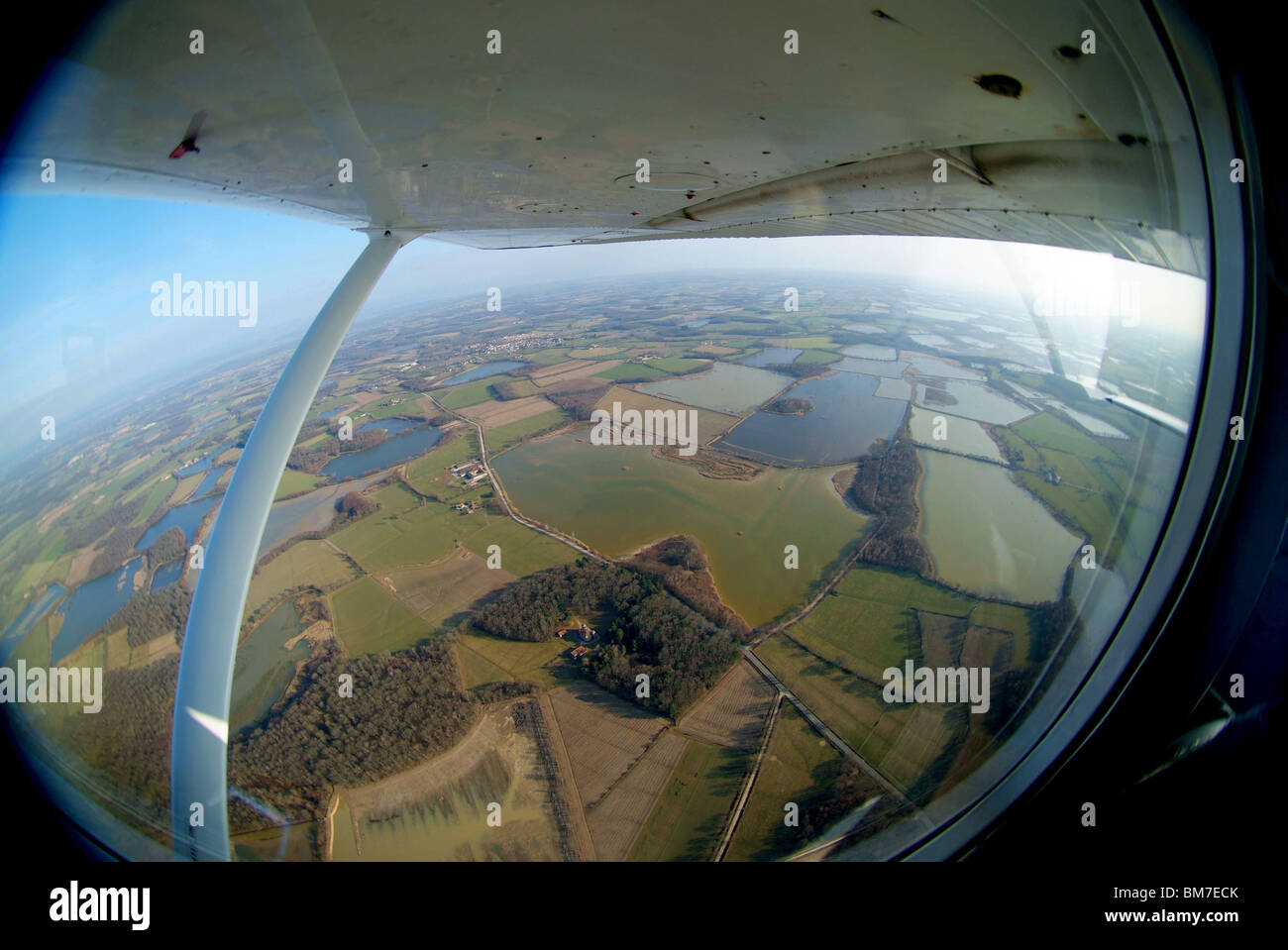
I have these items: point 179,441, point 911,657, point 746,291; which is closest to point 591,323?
point 746,291

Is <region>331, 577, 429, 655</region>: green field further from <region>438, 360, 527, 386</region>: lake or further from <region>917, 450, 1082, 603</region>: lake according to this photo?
<region>438, 360, 527, 386</region>: lake

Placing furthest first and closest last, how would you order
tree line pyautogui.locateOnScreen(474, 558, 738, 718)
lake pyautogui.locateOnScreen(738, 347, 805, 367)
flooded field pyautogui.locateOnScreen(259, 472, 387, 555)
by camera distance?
lake pyautogui.locateOnScreen(738, 347, 805, 367) → flooded field pyautogui.locateOnScreen(259, 472, 387, 555) → tree line pyautogui.locateOnScreen(474, 558, 738, 718)

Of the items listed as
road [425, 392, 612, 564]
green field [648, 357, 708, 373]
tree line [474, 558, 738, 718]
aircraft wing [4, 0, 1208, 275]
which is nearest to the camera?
aircraft wing [4, 0, 1208, 275]

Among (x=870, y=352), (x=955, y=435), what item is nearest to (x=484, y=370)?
(x=870, y=352)

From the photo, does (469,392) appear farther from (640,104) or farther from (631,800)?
(640,104)

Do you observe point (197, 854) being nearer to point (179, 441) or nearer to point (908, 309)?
point (179, 441)

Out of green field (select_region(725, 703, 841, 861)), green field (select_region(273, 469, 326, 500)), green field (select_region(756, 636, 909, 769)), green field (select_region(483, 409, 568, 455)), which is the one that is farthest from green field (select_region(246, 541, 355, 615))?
green field (select_region(725, 703, 841, 861))
